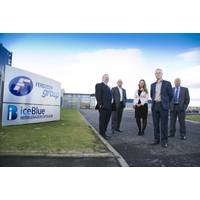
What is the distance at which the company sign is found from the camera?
5.73 metres

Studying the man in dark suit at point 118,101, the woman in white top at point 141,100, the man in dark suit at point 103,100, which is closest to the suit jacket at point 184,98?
the woman in white top at point 141,100

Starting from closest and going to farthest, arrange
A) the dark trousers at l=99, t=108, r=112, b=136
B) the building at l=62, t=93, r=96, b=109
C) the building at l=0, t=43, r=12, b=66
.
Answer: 1. the building at l=0, t=43, r=12, b=66
2. the dark trousers at l=99, t=108, r=112, b=136
3. the building at l=62, t=93, r=96, b=109

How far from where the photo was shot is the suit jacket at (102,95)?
461cm

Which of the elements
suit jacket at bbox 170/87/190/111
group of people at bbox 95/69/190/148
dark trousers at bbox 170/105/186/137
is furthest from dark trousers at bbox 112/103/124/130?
suit jacket at bbox 170/87/190/111

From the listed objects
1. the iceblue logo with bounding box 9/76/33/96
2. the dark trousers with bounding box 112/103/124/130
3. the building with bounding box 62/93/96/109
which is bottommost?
the dark trousers with bounding box 112/103/124/130

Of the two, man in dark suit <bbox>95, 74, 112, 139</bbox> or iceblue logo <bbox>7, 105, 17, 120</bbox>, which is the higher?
man in dark suit <bbox>95, 74, 112, 139</bbox>

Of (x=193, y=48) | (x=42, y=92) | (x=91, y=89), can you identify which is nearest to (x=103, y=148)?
(x=91, y=89)

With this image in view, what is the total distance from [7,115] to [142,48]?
3905mm

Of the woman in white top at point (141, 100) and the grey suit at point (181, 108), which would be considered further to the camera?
the woman in white top at point (141, 100)

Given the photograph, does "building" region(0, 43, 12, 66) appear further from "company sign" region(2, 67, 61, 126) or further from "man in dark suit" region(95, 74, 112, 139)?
"man in dark suit" region(95, 74, 112, 139)

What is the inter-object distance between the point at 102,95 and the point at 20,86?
2.74 m

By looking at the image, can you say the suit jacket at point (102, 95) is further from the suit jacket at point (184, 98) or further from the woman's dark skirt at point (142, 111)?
the suit jacket at point (184, 98)
